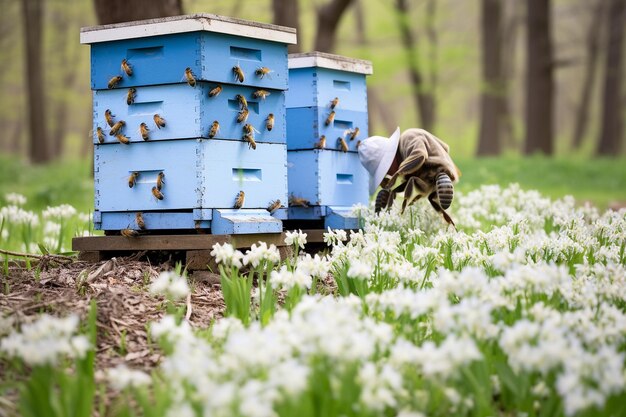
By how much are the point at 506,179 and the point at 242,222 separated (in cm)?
1038

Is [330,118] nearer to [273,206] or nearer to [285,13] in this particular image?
[273,206]

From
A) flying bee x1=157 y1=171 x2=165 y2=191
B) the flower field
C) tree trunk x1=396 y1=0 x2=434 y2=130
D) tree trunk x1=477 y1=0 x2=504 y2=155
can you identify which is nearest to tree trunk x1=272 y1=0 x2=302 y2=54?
flying bee x1=157 y1=171 x2=165 y2=191

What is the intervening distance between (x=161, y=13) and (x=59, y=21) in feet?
90.7

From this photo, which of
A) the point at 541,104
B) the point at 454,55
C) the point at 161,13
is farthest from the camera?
the point at 454,55

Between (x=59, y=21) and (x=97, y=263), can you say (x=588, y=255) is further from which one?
(x=59, y=21)

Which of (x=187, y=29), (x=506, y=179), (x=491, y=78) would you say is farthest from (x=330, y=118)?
(x=491, y=78)

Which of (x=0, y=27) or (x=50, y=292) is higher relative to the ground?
(x=0, y=27)

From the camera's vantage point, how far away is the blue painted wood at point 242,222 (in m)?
5.48

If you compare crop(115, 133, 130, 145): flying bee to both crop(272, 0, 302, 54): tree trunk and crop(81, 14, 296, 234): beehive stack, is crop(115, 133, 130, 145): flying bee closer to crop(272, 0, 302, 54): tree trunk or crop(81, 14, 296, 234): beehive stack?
crop(81, 14, 296, 234): beehive stack

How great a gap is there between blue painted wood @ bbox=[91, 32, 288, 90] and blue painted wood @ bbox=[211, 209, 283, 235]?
95 cm

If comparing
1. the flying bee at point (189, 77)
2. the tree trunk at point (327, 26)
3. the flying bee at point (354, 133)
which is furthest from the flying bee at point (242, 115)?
the tree trunk at point (327, 26)

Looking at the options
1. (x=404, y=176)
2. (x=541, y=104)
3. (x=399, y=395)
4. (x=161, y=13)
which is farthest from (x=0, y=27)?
(x=399, y=395)

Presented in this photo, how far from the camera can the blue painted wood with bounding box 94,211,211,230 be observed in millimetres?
5602

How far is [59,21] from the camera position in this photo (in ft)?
109
